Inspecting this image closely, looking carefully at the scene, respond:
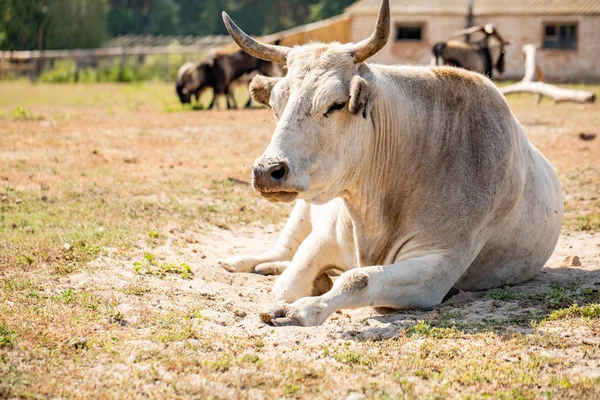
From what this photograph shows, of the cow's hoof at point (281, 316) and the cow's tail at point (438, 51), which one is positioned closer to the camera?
the cow's hoof at point (281, 316)

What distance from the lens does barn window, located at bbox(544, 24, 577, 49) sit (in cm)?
3553

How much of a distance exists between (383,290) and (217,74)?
20528 mm

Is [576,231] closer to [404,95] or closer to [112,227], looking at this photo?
[404,95]

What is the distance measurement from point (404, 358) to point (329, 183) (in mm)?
1367

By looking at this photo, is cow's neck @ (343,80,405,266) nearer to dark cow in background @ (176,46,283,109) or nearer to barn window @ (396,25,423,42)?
dark cow in background @ (176,46,283,109)

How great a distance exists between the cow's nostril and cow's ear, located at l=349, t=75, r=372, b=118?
0.63 metres

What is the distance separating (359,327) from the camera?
17.9 ft

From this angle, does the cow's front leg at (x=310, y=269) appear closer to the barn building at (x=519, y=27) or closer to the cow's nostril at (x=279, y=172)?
the cow's nostril at (x=279, y=172)

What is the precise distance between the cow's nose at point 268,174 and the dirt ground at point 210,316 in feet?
2.91

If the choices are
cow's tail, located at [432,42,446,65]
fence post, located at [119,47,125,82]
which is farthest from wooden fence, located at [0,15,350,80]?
cow's tail, located at [432,42,446,65]

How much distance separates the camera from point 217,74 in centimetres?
2545

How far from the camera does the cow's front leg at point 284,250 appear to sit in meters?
7.51

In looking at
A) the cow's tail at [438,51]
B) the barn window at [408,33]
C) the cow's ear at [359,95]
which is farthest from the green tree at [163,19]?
the cow's ear at [359,95]

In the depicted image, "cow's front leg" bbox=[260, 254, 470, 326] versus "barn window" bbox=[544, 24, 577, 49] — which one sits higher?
"cow's front leg" bbox=[260, 254, 470, 326]
